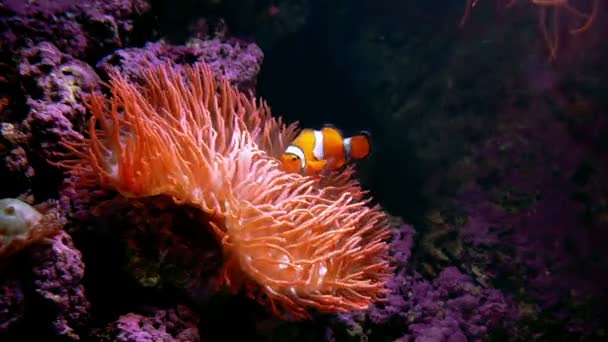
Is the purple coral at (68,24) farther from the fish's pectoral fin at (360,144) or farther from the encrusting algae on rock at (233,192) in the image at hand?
the fish's pectoral fin at (360,144)

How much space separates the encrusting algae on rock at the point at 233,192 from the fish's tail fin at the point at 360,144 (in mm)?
475

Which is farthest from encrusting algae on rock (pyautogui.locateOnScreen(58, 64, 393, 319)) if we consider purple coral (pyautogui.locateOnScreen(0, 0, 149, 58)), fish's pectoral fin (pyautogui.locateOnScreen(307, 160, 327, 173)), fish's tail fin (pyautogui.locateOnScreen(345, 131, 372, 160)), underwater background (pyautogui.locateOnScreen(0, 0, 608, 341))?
purple coral (pyautogui.locateOnScreen(0, 0, 149, 58))

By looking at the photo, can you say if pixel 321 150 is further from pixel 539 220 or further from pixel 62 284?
pixel 539 220

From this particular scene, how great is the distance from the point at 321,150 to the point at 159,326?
1.19m

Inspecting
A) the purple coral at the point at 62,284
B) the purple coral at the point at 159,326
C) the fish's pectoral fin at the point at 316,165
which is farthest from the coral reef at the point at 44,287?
the fish's pectoral fin at the point at 316,165

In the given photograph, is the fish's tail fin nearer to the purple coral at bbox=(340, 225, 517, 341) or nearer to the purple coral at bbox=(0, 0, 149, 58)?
the purple coral at bbox=(340, 225, 517, 341)

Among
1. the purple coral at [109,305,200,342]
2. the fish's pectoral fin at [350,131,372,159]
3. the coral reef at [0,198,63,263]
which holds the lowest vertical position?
the purple coral at [109,305,200,342]

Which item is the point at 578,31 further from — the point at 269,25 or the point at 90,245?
the point at 90,245

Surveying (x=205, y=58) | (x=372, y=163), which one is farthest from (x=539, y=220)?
(x=205, y=58)

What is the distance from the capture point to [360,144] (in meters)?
2.58

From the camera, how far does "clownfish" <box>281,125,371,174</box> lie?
95.1 inches

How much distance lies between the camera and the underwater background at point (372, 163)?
1.97 meters

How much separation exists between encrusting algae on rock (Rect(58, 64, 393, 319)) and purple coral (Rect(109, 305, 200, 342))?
0.86ft

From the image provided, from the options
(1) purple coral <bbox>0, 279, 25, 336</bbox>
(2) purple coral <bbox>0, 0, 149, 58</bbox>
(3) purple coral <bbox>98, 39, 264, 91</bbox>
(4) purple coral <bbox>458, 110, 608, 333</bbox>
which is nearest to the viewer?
(1) purple coral <bbox>0, 279, 25, 336</bbox>
